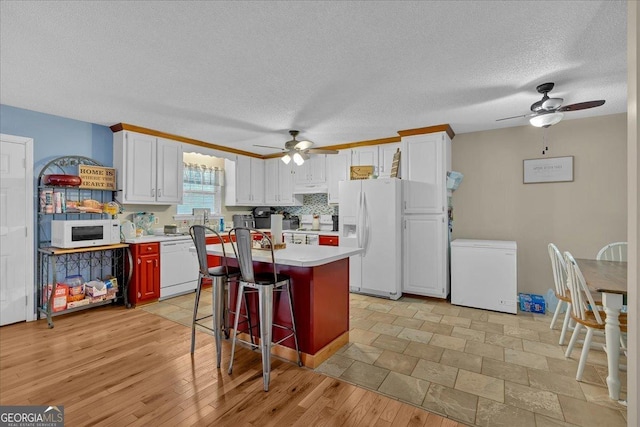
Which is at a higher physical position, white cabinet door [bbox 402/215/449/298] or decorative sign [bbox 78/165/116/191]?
decorative sign [bbox 78/165/116/191]

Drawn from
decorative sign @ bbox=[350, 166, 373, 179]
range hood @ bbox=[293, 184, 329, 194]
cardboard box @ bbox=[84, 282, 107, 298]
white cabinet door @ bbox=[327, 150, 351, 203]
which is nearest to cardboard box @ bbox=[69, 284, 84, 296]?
cardboard box @ bbox=[84, 282, 107, 298]

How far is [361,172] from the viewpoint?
4949 mm

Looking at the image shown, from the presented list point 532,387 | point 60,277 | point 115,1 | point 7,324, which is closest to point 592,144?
point 532,387

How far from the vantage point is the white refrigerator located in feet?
14.3

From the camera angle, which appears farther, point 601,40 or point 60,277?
point 60,277

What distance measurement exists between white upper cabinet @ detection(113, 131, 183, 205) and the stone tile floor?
1.69 metres

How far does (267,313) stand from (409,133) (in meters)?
3.32

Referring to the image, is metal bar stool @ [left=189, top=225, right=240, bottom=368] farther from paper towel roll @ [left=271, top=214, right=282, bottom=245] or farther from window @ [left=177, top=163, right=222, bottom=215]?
window @ [left=177, top=163, right=222, bottom=215]

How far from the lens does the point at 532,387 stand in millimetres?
2266

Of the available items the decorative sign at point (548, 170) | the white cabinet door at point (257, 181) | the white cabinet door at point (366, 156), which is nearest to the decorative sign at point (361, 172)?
the white cabinet door at point (366, 156)

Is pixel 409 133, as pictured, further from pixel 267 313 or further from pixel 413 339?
pixel 267 313

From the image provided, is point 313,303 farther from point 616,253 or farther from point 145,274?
point 616,253

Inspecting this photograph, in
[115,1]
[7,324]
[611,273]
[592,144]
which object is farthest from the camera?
[592,144]

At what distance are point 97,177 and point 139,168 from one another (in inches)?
19.8
